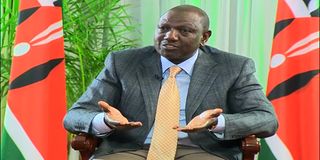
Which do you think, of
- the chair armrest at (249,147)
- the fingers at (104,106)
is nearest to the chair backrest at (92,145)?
the chair armrest at (249,147)

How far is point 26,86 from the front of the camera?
10.0ft

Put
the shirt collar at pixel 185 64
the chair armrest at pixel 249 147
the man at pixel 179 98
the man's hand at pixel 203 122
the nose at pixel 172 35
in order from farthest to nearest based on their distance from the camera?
the shirt collar at pixel 185 64 → the nose at pixel 172 35 → the man at pixel 179 98 → the chair armrest at pixel 249 147 → the man's hand at pixel 203 122

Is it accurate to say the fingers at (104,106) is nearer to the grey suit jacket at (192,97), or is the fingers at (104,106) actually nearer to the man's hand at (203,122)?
the grey suit jacket at (192,97)

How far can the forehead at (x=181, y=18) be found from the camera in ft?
8.57

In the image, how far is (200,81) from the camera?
2.62 m

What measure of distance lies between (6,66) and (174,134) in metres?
1.44

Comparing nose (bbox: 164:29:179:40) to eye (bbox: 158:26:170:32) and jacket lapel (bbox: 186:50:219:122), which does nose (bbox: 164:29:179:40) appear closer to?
eye (bbox: 158:26:170:32)

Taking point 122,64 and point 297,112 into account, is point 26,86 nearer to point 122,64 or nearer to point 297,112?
point 122,64

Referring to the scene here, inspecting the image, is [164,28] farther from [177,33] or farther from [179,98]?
[179,98]

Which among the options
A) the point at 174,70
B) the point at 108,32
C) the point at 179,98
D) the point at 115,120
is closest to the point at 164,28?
the point at 174,70

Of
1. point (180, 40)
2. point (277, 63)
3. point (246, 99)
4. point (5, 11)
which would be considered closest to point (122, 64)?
point (180, 40)

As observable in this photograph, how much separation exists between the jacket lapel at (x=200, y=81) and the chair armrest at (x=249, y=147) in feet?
1.00

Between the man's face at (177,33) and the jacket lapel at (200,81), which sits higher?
the man's face at (177,33)

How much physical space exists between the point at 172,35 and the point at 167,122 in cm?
42
